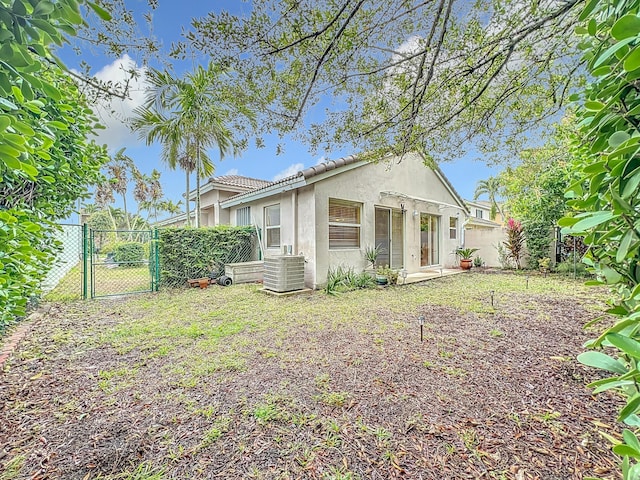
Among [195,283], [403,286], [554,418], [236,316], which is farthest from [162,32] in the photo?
[403,286]

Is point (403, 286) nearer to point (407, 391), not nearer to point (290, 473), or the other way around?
point (407, 391)

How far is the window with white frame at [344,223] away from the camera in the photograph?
945cm

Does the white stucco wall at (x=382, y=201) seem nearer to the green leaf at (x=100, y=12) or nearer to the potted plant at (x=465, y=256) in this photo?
the potted plant at (x=465, y=256)

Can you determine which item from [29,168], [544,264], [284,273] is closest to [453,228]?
[544,264]

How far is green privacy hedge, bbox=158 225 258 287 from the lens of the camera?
9422 mm

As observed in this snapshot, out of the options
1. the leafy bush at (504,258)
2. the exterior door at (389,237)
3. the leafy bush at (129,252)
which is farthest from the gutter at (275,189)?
the leafy bush at (504,258)

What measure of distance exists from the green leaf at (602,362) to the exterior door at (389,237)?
9.95 m

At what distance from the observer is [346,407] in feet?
9.47

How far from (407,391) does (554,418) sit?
132 cm

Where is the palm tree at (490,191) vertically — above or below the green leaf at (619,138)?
above

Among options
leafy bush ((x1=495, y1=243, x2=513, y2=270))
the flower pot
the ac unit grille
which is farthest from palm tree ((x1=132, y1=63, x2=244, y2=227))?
leafy bush ((x1=495, y1=243, x2=513, y2=270))

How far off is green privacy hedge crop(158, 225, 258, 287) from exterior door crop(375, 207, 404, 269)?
5.00m

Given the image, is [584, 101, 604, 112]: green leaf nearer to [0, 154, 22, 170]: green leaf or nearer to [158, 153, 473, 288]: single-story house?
[0, 154, 22, 170]: green leaf

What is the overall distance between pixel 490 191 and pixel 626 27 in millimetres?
38478
